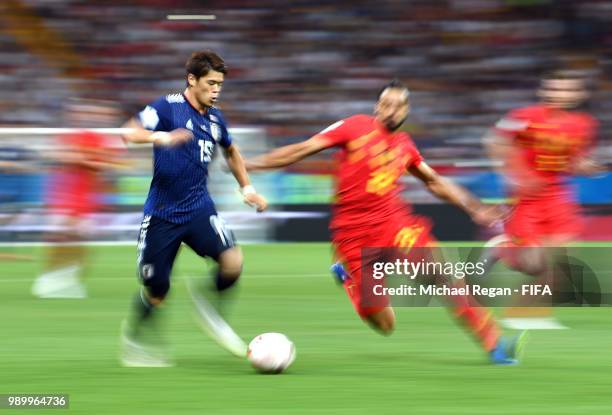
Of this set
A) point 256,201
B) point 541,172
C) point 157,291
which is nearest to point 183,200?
point 256,201

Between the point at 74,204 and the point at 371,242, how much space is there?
4.98 m

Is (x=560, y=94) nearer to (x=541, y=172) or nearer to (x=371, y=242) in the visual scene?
(x=541, y=172)

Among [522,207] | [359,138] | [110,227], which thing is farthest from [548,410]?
[110,227]

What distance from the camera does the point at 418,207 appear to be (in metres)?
18.3

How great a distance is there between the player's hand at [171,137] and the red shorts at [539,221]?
377cm

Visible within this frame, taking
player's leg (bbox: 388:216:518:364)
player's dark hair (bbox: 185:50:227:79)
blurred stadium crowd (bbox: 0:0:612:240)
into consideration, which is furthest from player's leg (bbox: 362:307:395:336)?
blurred stadium crowd (bbox: 0:0:612:240)

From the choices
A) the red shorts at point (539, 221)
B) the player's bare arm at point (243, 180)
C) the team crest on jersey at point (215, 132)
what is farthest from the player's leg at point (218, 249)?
the red shorts at point (539, 221)

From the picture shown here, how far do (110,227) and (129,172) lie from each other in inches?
31.0

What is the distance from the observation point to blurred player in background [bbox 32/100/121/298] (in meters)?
12.2

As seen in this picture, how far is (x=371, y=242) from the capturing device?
8094 mm

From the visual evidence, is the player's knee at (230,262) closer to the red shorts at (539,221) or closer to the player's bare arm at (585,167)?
the red shorts at (539,221)

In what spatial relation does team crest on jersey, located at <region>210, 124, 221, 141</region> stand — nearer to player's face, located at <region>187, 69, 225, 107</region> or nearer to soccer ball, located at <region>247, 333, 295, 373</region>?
player's face, located at <region>187, 69, 225, 107</region>

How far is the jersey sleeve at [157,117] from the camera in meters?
7.52

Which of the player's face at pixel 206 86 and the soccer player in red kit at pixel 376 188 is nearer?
the player's face at pixel 206 86
